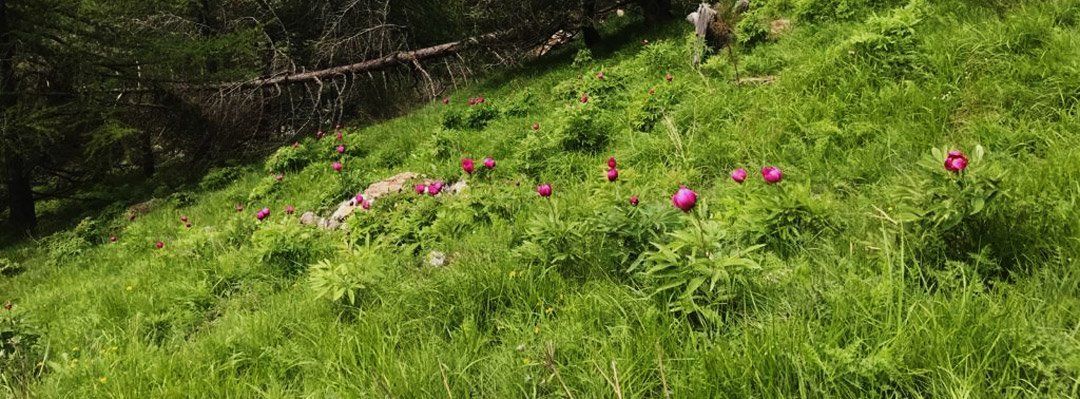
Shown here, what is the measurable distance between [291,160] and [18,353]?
20.1 ft

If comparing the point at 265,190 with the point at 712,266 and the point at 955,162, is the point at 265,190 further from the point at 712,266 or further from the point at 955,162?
the point at 955,162

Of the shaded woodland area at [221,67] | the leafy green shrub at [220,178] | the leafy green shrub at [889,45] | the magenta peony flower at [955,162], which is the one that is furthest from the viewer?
the shaded woodland area at [221,67]

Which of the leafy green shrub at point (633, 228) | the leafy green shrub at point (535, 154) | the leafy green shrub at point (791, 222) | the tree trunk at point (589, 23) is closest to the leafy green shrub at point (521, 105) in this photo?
the leafy green shrub at point (535, 154)

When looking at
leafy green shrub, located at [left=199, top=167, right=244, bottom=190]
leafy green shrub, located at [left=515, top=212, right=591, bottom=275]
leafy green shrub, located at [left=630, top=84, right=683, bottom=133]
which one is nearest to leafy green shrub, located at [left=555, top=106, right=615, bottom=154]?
leafy green shrub, located at [left=630, top=84, right=683, bottom=133]

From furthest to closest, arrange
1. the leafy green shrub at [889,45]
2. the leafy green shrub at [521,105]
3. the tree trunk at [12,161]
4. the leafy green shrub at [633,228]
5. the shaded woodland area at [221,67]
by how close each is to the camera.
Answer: the shaded woodland area at [221,67]
the tree trunk at [12,161]
the leafy green shrub at [521,105]
the leafy green shrub at [889,45]
the leafy green shrub at [633,228]

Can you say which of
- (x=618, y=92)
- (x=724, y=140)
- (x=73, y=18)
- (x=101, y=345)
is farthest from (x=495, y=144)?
(x=73, y=18)

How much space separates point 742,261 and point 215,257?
14.9ft

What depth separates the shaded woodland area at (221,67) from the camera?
10766 millimetres

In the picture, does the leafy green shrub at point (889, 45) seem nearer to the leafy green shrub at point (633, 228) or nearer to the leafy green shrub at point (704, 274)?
the leafy green shrub at point (633, 228)

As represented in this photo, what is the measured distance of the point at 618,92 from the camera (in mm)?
6551

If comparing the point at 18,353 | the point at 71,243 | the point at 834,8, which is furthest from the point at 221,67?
the point at 834,8

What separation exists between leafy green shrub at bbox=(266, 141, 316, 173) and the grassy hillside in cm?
330

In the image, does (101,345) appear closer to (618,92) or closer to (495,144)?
(495,144)

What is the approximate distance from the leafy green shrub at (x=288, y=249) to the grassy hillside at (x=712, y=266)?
19mm
